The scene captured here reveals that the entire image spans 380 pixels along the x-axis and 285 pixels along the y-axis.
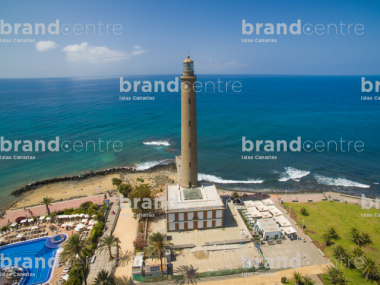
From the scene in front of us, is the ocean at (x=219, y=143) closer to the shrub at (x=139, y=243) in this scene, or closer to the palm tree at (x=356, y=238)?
the palm tree at (x=356, y=238)

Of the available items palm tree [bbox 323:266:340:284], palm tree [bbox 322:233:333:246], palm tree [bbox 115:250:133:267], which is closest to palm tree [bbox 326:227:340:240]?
palm tree [bbox 322:233:333:246]

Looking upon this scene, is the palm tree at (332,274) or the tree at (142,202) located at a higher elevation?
the tree at (142,202)

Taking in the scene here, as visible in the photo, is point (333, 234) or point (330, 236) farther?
point (333, 234)

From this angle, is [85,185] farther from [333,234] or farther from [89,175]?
[333,234]

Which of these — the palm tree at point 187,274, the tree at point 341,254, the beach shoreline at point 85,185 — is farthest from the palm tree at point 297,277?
the beach shoreline at point 85,185

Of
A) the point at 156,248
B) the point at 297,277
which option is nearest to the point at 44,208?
the point at 156,248

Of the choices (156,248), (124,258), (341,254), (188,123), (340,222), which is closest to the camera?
(156,248)

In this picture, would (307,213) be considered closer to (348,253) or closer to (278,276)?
(348,253)

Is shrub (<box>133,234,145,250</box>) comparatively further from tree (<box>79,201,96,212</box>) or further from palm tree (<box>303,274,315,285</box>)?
palm tree (<box>303,274,315,285</box>)
